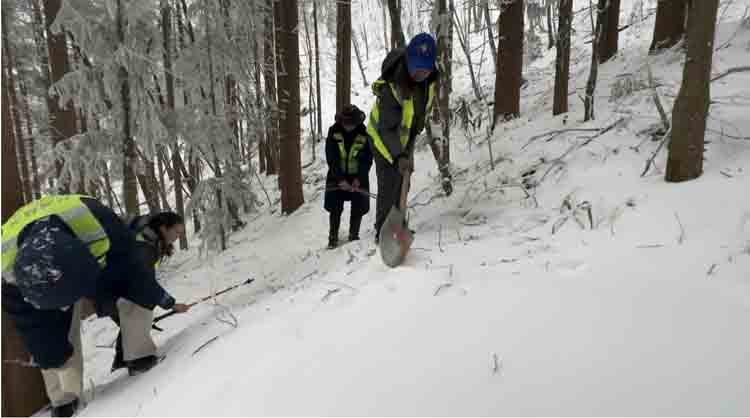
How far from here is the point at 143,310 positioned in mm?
3359

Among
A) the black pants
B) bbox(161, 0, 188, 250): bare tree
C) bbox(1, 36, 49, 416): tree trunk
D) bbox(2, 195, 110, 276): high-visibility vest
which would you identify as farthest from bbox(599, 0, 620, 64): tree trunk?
bbox(1, 36, 49, 416): tree trunk

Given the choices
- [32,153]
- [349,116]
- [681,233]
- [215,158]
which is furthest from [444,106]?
[32,153]

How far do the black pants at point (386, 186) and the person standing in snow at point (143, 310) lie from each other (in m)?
1.78

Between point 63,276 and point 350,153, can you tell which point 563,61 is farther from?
point 63,276

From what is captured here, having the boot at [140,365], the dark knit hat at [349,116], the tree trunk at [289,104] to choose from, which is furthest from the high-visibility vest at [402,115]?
the tree trunk at [289,104]

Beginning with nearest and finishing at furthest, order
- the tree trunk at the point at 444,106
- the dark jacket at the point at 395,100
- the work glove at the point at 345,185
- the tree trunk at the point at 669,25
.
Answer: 1. the dark jacket at the point at 395,100
2. the tree trunk at the point at 444,106
3. the work glove at the point at 345,185
4. the tree trunk at the point at 669,25

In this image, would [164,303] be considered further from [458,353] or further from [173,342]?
[458,353]

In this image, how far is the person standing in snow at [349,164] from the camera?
208 inches

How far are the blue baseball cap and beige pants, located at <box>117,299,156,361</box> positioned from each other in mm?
2881

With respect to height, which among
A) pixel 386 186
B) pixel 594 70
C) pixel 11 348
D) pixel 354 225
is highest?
pixel 594 70

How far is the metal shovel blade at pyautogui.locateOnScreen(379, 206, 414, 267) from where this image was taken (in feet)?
10.2

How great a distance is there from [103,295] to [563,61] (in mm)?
Answer: 6455

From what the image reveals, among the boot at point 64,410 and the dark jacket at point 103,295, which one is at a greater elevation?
the dark jacket at point 103,295

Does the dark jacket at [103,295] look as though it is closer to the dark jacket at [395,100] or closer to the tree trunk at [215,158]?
the dark jacket at [395,100]
